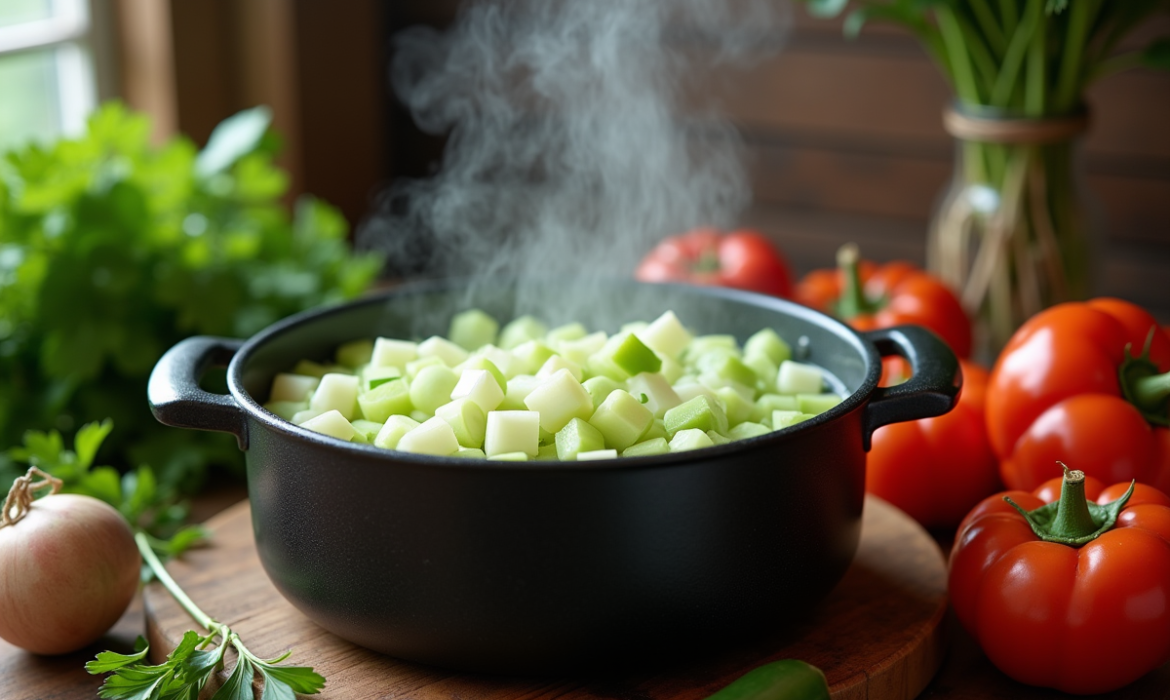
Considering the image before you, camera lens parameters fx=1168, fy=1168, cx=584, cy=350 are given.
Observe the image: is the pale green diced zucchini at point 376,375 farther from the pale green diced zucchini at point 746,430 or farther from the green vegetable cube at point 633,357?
the pale green diced zucchini at point 746,430

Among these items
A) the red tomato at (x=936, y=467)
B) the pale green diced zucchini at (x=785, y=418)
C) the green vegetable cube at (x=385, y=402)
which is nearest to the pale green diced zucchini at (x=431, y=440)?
the green vegetable cube at (x=385, y=402)

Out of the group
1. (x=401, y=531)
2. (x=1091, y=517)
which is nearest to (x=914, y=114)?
(x=1091, y=517)

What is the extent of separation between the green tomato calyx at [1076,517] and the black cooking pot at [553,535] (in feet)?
0.49

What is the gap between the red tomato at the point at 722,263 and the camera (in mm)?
2266

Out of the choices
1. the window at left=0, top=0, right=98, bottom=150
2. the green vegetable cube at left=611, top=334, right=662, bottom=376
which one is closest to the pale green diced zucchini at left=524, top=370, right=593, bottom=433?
the green vegetable cube at left=611, top=334, right=662, bottom=376

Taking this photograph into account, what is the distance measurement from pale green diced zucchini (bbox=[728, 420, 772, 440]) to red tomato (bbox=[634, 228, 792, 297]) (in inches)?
39.1

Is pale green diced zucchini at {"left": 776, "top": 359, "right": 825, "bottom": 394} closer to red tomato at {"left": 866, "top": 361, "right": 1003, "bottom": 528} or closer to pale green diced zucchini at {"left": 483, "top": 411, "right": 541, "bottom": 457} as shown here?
red tomato at {"left": 866, "top": 361, "right": 1003, "bottom": 528}

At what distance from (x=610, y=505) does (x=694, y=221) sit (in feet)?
6.99

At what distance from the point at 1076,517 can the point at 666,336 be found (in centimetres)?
50

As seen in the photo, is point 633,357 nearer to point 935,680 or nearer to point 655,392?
point 655,392

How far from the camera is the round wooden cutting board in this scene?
1134 millimetres

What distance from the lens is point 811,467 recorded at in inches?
43.8

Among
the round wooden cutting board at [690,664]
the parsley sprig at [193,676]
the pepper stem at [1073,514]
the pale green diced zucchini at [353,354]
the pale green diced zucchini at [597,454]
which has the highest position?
the pale green diced zucchini at [597,454]

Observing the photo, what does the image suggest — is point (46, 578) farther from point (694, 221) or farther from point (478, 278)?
point (694, 221)
